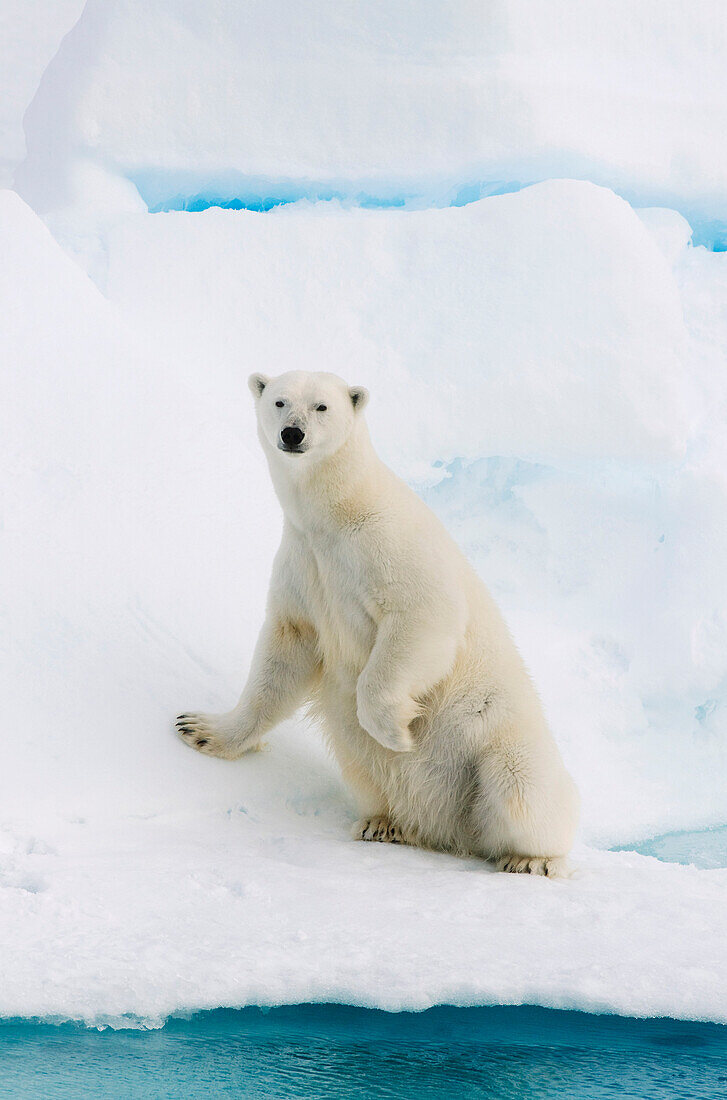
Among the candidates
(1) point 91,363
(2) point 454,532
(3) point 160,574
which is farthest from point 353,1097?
(2) point 454,532

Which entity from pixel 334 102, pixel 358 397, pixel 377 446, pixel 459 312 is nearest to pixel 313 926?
pixel 358 397

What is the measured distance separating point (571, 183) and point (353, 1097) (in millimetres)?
6063

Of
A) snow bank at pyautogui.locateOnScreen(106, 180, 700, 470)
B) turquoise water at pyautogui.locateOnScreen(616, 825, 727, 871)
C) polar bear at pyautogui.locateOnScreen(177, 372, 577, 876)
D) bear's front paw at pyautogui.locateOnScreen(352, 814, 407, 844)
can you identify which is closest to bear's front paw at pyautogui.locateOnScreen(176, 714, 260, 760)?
polar bear at pyautogui.locateOnScreen(177, 372, 577, 876)

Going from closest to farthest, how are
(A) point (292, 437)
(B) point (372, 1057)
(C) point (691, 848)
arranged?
(B) point (372, 1057), (A) point (292, 437), (C) point (691, 848)

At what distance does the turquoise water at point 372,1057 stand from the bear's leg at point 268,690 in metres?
1.20

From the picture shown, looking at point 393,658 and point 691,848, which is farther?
point 691,848

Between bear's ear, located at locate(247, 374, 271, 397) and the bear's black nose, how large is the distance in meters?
0.33

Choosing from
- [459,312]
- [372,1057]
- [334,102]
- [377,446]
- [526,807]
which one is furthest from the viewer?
[334,102]

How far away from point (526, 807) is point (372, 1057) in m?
1.04

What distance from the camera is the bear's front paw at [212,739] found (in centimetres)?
324

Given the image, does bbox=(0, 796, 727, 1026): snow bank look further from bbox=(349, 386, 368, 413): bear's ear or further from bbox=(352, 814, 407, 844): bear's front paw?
bbox=(349, 386, 368, 413): bear's ear

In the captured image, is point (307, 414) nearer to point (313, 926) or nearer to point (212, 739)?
point (212, 739)

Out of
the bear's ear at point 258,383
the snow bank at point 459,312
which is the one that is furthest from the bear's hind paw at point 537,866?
the snow bank at point 459,312

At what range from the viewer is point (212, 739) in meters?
3.24
